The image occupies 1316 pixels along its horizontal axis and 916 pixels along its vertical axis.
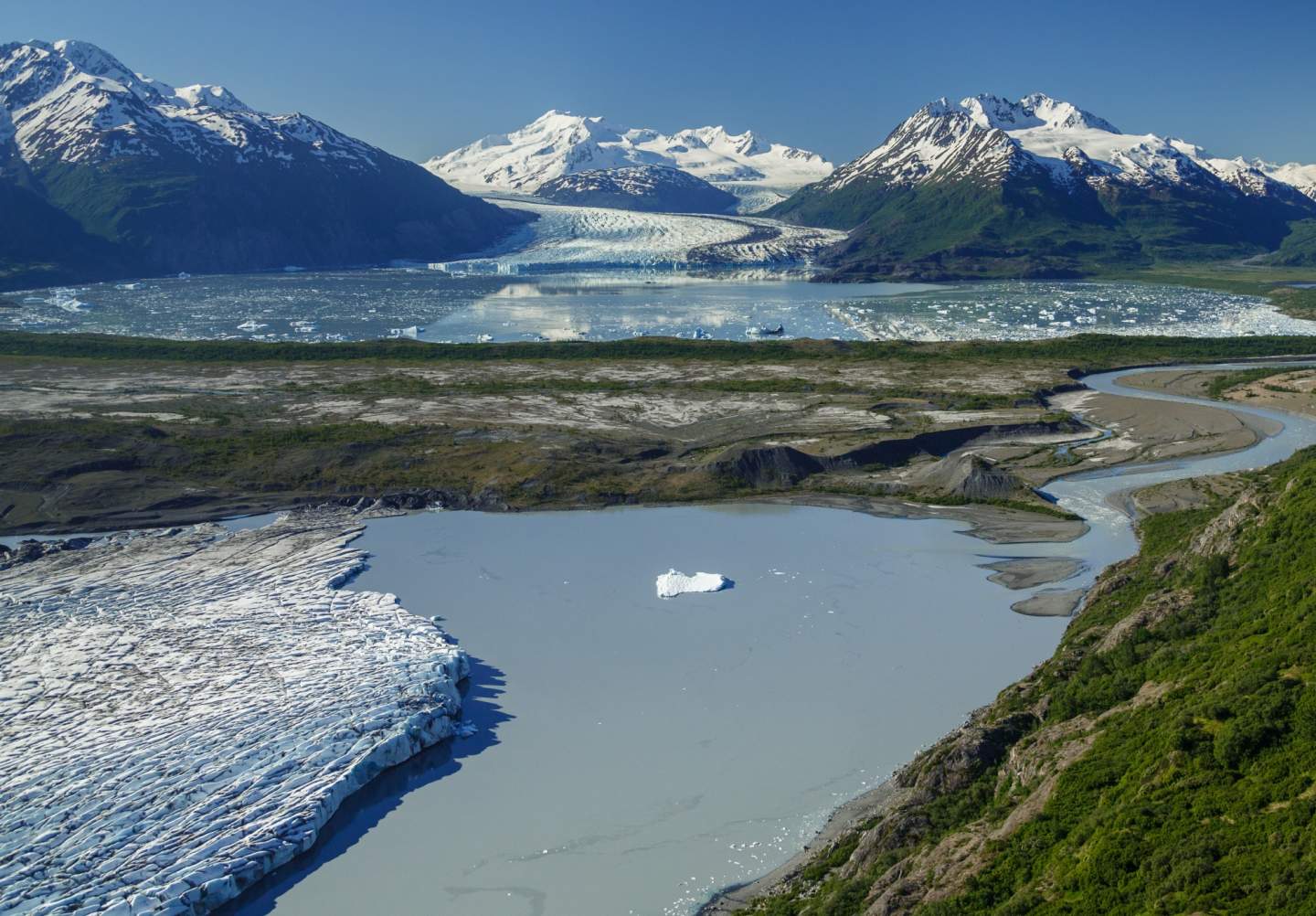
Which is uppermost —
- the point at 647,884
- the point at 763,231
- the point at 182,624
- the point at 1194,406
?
the point at 763,231

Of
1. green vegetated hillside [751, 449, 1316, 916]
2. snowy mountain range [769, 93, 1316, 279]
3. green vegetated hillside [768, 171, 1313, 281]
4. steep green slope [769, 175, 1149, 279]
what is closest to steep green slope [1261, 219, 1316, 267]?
green vegetated hillside [768, 171, 1313, 281]

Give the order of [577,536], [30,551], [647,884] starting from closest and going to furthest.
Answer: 1. [647,884]
2. [30,551]
3. [577,536]

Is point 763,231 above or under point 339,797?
above

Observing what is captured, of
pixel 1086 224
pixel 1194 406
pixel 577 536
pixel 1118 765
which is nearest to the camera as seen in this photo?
pixel 1118 765

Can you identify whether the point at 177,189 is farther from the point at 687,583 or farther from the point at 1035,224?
the point at 687,583

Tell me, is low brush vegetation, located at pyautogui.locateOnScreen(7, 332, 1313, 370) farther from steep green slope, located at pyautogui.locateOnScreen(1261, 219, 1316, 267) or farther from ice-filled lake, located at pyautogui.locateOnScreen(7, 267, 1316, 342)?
steep green slope, located at pyautogui.locateOnScreen(1261, 219, 1316, 267)

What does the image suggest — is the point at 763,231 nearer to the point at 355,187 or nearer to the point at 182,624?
the point at 355,187

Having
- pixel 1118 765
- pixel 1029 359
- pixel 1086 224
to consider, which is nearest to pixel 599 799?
pixel 1118 765

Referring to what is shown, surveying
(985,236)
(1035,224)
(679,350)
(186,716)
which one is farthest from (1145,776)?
(1035,224)
